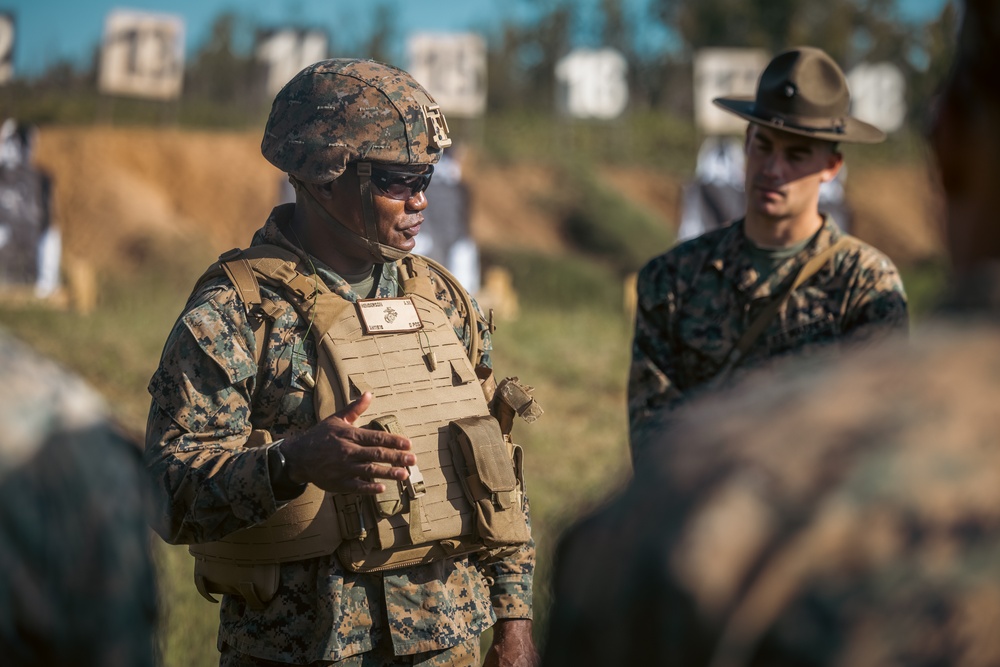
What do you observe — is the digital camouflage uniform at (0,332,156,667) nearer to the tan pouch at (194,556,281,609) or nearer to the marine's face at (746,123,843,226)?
the tan pouch at (194,556,281,609)

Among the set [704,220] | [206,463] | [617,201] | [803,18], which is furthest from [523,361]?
[803,18]

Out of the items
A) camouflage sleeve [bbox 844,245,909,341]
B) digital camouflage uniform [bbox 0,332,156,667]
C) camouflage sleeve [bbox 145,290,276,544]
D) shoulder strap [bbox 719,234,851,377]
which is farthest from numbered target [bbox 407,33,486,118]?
digital camouflage uniform [bbox 0,332,156,667]

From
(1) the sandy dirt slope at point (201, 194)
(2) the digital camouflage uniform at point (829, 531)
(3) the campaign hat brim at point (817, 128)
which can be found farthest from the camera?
(1) the sandy dirt slope at point (201, 194)

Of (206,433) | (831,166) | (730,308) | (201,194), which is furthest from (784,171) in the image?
(201,194)

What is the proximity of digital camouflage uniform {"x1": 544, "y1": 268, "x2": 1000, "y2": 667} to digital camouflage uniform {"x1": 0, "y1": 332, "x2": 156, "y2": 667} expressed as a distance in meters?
0.64

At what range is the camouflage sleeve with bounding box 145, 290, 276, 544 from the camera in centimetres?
262

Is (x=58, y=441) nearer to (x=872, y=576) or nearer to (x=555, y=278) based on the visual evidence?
(x=872, y=576)

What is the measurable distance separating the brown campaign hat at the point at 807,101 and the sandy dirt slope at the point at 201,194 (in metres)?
14.1

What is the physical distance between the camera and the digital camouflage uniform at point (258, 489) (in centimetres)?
264

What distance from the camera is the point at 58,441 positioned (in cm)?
156

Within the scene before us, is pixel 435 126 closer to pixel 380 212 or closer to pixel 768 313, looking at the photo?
pixel 380 212

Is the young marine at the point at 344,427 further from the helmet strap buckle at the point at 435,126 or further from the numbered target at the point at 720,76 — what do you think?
the numbered target at the point at 720,76

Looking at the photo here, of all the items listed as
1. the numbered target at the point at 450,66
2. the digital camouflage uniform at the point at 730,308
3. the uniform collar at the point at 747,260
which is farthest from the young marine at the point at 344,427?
the numbered target at the point at 450,66

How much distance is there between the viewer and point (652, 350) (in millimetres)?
4004
